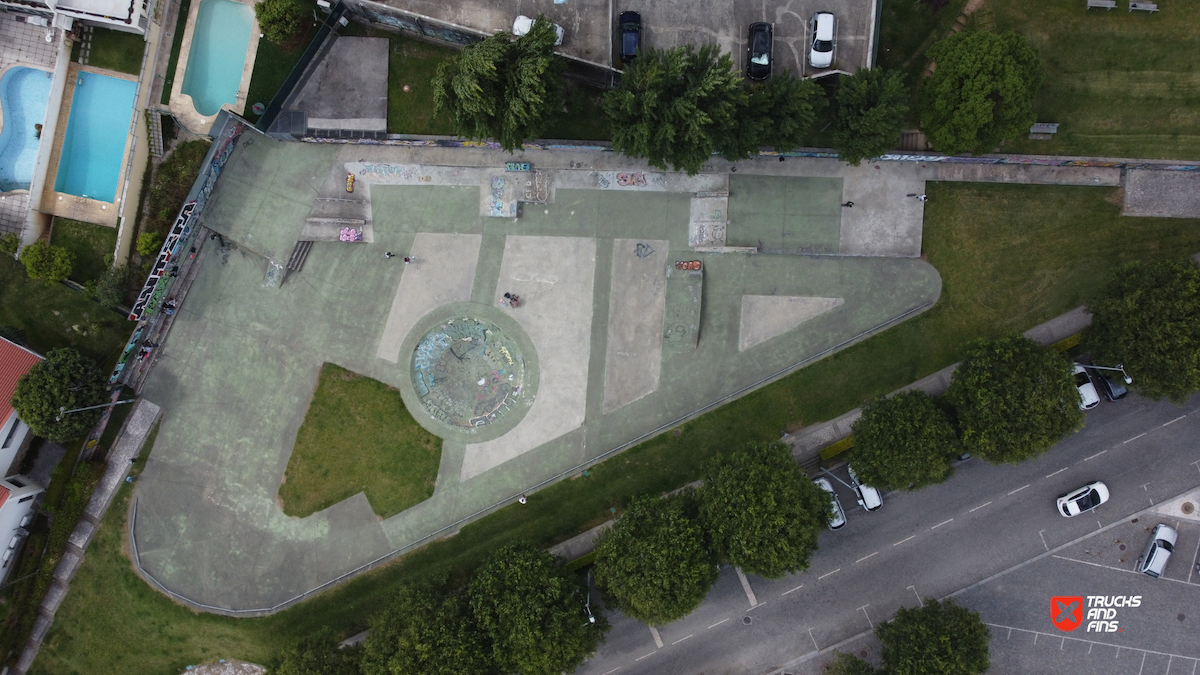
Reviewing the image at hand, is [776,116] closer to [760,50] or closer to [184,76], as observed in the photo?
[760,50]

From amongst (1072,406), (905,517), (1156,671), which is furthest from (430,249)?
(1156,671)

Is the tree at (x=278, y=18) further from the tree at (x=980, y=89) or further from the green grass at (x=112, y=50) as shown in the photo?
the tree at (x=980, y=89)

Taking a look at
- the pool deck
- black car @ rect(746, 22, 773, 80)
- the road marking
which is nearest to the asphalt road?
the road marking

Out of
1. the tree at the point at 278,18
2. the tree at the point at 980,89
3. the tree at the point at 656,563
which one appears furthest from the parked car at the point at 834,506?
the tree at the point at 278,18

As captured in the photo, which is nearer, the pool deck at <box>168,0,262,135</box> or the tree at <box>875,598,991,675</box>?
the tree at <box>875,598,991,675</box>

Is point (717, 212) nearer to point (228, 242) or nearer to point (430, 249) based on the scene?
point (430, 249)

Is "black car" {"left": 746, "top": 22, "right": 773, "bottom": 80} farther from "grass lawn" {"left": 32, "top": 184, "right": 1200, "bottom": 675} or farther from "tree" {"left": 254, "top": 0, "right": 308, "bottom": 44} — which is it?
"tree" {"left": 254, "top": 0, "right": 308, "bottom": 44}
